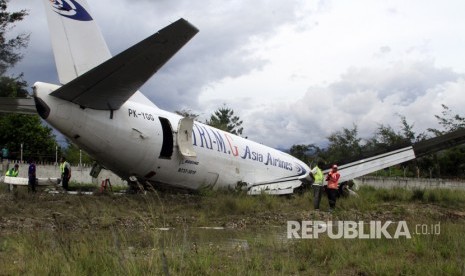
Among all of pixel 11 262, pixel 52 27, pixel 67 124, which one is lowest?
pixel 11 262

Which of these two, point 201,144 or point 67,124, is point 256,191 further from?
point 67,124

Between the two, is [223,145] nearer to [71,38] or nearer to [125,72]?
[71,38]

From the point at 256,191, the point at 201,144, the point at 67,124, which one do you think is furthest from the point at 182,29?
the point at 256,191

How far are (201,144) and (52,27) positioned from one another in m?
5.95

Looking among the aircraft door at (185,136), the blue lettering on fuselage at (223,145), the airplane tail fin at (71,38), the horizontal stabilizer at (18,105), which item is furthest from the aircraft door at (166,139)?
the horizontal stabilizer at (18,105)

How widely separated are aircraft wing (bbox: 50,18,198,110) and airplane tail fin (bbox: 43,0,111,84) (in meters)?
1.23

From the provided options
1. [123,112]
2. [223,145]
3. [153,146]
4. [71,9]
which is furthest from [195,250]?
[223,145]

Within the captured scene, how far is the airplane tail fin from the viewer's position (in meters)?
12.7

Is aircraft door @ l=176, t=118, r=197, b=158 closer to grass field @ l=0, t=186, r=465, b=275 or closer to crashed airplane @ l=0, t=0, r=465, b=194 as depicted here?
crashed airplane @ l=0, t=0, r=465, b=194

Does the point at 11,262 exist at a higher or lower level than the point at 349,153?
lower

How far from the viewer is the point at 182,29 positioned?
9.41 metres

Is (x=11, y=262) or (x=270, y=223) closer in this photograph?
(x=11, y=262)

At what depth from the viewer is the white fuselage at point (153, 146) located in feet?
40.6

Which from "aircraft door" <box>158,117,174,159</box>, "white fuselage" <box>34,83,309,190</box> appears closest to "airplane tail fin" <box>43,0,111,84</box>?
"white fuselage" <box>34,83,309,190</box>
